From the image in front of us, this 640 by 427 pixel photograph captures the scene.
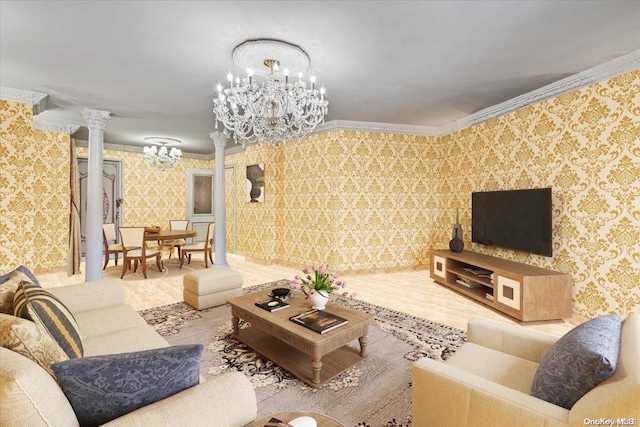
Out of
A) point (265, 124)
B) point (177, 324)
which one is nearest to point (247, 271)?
point (177, 324)

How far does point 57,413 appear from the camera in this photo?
88 cm

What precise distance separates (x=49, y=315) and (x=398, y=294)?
392 centimetres

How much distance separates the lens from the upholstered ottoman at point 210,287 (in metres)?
3.68

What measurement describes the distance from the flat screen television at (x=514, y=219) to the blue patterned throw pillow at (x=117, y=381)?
161 inches

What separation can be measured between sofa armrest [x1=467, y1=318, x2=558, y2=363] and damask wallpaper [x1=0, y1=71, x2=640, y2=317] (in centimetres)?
226

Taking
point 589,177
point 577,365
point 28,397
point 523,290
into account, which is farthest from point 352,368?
point 589,177

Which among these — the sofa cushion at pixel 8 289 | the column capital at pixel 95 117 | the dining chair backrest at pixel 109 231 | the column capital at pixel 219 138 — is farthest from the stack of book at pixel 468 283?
the dining chair backrest at pixel 109 231

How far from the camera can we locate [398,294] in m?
4.44

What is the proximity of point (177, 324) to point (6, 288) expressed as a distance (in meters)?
1.77

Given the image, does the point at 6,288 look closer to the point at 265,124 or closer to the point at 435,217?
the point at 265,124

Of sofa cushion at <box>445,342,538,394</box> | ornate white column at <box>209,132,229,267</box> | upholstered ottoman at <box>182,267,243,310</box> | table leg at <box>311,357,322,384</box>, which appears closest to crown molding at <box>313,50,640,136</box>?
ornate white column at <box>209,132,229,267</box>

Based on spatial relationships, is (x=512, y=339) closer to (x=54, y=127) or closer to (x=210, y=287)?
(x=210, y=287)

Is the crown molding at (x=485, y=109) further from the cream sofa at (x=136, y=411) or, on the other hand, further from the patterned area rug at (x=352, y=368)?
the cream sofa at (x=136, y=411)

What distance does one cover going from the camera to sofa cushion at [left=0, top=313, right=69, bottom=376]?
3.45 ft
